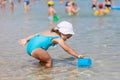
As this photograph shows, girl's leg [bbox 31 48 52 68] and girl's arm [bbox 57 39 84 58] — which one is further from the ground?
girl's arm [bbox 57 39 84 58]

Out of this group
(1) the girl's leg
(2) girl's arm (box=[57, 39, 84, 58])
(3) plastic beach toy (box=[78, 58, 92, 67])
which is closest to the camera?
(2) girl's arm (box=[57, 39, 84, 58])

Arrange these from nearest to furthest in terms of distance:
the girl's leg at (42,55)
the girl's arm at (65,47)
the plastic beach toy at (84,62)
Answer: the girl's arm at (65,47) < the plastic beach toy at (84,62) < the girl's leg at (42,55)

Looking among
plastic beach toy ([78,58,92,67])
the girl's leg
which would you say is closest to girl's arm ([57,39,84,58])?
plastic beach toy ([78,58,92,67])

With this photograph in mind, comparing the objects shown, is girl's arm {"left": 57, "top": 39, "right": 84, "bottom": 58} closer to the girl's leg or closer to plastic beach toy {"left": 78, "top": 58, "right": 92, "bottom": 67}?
plastic beach toy {"left": 78, "top": 58, "right": 92, "bottom": 67}

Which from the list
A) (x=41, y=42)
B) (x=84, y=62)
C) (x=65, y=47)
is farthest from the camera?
(x=41, y=42)

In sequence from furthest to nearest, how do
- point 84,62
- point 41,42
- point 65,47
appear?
point 41,42 < point 84,62 < point 65,47

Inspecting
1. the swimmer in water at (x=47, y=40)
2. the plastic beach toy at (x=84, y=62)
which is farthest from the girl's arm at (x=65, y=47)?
the plastic beach toy at (x=84, y=62)

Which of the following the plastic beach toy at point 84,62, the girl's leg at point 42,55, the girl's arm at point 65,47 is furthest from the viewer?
the girl's leg at point 42,55

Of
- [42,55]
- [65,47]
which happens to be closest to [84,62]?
[65,47]

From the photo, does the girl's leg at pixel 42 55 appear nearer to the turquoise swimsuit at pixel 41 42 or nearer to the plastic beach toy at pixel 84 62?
the turquoise swimsuit at pixel 41 42

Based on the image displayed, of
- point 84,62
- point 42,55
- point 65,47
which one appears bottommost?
point 84,62

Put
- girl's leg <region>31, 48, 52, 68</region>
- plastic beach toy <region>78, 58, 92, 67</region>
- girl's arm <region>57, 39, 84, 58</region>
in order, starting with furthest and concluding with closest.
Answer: girl's leg <region>31, 48, 52, 68</region>
plastic beach toy <region>78, 58, 92, 67</region>
girl's arm <region>57, 39, 84, 58</region>

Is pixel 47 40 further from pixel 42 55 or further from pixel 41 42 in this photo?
pixel 42 55

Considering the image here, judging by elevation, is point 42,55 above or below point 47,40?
below
